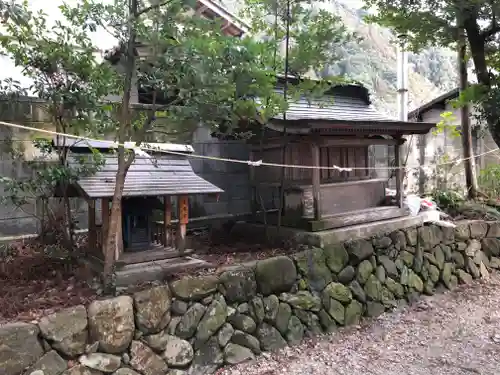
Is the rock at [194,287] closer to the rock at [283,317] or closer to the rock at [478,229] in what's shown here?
the rock at [283,317]

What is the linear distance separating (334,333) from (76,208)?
4.41 metres

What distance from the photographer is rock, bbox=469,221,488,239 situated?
8.41m

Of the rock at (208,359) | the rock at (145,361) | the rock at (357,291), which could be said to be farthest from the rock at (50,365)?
the rock at (357,291)

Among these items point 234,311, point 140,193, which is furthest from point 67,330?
point 234,311

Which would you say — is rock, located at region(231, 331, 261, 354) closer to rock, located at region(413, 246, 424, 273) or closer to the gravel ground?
the gravel ground

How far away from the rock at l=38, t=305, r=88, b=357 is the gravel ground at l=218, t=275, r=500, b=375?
173 cm

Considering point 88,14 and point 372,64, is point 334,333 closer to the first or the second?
point 88,14

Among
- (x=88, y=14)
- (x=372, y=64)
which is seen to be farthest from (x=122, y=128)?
(x=372, y=64)

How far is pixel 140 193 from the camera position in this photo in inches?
174

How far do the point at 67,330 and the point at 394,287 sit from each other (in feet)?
17.7

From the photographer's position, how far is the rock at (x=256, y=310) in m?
5.13

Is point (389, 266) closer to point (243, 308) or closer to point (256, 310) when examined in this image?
point (256, 310)

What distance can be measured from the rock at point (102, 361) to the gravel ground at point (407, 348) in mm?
1305

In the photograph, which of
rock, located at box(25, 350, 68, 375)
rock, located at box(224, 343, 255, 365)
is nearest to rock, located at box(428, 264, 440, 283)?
rock, located at box(224, 343, 255, 365)
